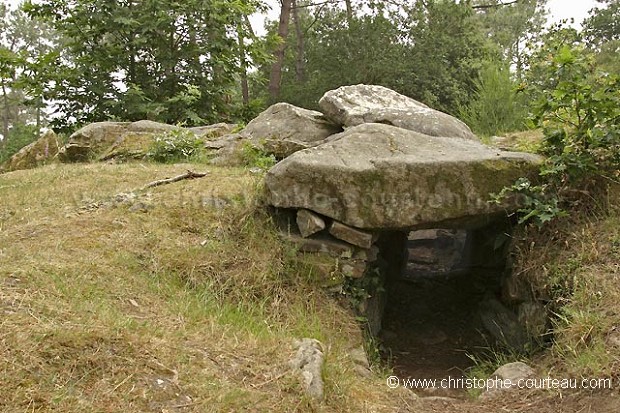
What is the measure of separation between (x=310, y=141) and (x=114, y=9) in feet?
16.2

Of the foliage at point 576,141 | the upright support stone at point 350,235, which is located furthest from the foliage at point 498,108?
the upright support stone at point 350,235

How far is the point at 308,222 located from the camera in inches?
181

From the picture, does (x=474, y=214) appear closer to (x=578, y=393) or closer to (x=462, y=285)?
(x=578, y=393)

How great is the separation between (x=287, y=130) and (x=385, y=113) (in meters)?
1.30

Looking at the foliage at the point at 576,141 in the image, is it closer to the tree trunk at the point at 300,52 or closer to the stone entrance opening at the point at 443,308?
the stone entrance opening at the point at 443,308

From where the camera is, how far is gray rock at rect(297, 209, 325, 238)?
4.58 meters

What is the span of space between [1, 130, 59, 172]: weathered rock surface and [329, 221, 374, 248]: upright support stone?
18.6ft

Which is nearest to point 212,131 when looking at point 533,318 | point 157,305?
point 157,305

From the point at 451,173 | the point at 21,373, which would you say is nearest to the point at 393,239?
the point at 451,173

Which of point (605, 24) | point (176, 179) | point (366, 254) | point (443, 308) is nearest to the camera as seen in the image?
point (366, 254)

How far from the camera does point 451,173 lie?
455cm

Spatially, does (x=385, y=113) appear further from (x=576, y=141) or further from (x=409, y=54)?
(x=409, y=54)

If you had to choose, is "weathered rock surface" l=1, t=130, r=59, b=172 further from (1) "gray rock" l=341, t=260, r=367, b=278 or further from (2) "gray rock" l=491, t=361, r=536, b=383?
(2) "gray rock" l=491, t=361, r=536, b=383

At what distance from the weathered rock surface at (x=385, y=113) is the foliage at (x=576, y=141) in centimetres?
170
